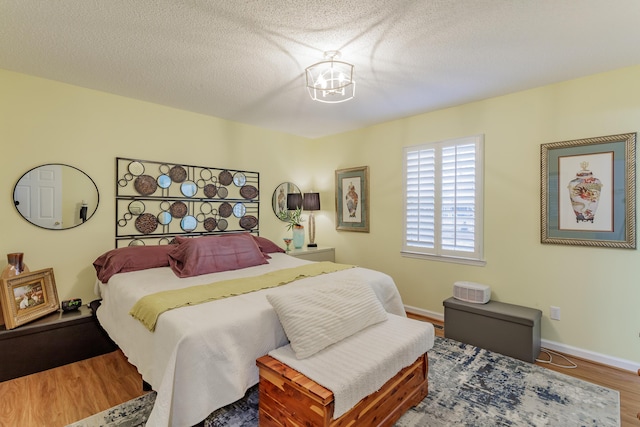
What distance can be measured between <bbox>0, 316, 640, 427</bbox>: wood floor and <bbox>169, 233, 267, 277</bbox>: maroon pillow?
917 mm

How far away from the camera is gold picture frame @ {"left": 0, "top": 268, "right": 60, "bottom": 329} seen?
93.0 inches

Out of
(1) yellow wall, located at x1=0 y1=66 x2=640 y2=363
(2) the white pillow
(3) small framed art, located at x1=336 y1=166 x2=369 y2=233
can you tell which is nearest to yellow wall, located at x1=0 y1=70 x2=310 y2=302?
(1) yellow wall, located at x1=0 y1=66 x2=640 y2=363

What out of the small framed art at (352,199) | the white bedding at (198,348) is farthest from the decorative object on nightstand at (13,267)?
the small framed art at (352,199)

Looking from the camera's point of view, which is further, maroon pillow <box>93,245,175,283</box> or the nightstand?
the nightstand

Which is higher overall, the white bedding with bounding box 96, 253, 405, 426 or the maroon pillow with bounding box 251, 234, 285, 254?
the maroon pillow with bounding box 251, 234, 285, 254

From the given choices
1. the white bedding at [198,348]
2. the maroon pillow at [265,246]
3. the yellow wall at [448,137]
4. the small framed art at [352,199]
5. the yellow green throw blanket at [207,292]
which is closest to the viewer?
the white bedding at [198,348]

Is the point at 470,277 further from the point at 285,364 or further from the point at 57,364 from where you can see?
the point at 57,364

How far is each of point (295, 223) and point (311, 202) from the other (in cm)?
42

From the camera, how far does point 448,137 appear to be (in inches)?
139

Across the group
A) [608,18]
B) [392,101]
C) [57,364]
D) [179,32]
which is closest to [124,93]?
[179,32]

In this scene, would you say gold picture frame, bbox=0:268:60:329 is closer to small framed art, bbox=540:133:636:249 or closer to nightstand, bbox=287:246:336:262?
nightstand, bbox=287:246:336:262

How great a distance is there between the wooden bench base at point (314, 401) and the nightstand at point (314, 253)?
246cm

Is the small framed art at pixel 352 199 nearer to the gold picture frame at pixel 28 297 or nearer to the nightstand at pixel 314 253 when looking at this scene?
the nightstand at pixel 314 253

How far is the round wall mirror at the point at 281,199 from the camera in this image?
4.57 meters
